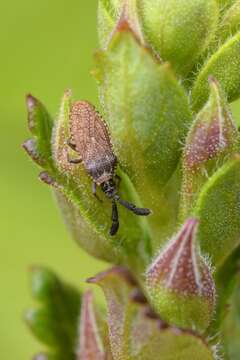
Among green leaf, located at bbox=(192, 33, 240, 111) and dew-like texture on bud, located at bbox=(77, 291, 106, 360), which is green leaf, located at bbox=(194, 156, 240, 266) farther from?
dew-like texture on bud, located at bbox=(77, 291, 106, 360)

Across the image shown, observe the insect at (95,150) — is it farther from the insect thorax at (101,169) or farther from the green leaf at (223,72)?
the green leaf at (223,72)

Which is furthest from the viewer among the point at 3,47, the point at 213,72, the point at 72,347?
the point at 3,47

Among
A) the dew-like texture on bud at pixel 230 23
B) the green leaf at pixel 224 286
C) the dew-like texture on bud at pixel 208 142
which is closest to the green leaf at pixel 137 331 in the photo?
the green leaf at pixel 224 286

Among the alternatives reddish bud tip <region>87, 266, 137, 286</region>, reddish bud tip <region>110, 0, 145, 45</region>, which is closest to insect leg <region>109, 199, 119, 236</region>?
reddish bud tip <region>87, 266, 137, 286</region>

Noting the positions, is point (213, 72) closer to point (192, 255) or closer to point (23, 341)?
point (192, 255)

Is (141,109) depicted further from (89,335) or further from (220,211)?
(89,335)

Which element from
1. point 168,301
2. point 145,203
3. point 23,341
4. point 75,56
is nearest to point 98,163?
point 145,203

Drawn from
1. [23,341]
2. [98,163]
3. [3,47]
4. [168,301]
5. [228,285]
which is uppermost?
[3,47]

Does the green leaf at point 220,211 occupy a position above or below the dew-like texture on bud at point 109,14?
below
